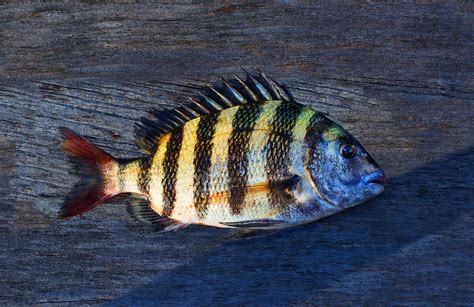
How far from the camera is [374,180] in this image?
6.15 ft

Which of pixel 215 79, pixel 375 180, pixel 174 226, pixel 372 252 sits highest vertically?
pixel 215 79

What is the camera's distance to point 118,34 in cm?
211

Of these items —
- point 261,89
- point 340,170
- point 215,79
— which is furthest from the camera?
point 215,79

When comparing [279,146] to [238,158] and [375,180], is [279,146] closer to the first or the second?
[238,158]

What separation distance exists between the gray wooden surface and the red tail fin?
80 mm

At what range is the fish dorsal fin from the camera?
197cm

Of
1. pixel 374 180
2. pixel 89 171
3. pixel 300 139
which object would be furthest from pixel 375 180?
pixel 89 171

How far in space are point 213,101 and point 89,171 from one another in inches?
22.0

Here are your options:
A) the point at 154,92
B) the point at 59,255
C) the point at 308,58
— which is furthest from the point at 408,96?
the point at 59,255

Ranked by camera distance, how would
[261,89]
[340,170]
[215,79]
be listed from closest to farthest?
[340,170] → [261,89] → [215,79]

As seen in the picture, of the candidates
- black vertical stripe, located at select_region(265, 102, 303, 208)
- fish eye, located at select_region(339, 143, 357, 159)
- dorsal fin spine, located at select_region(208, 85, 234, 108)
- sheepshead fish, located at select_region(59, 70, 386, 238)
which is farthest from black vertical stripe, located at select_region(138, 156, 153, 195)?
fish eye, located at select_region(339, 143, 357, 159)

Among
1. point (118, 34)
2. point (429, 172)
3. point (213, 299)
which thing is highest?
point (118, 34)

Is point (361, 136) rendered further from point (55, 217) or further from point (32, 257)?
point (32, 257)

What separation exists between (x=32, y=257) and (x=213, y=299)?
0.76 metres
